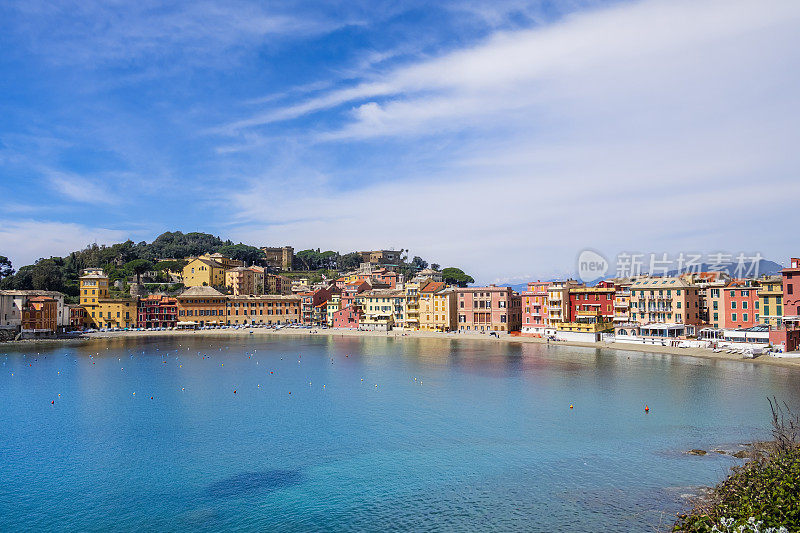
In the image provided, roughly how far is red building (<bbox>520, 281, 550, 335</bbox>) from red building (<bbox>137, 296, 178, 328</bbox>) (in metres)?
65.8

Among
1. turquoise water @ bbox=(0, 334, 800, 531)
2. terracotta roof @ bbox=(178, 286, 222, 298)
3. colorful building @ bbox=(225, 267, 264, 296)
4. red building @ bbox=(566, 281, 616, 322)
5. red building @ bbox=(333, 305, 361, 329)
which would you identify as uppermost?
colorful building @ bbox=(225, 267, 264, 296)

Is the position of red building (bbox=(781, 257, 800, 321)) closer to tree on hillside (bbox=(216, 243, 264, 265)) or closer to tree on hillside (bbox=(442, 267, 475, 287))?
tree on hillside (bbox=(442, 267, 475, 287))

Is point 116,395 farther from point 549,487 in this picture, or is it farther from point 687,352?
point 687,352

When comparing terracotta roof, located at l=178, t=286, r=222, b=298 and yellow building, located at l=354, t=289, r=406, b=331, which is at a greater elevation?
terracotta roof, located at l=178, t=286, r=222, b=298

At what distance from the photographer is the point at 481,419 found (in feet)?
105

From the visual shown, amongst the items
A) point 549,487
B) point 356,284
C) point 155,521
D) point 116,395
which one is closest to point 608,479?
point 549,487

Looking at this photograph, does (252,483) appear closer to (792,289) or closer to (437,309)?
(792,289)

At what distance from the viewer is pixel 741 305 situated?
60.2 meters

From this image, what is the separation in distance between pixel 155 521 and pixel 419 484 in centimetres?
979

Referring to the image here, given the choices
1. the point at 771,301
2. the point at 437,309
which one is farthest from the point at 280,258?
the point at 771,301

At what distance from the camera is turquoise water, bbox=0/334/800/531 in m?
19.5

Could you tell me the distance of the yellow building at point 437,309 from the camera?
283ft

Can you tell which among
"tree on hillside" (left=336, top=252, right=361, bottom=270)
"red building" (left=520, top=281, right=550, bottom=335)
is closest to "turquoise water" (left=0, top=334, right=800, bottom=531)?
"red building" (left=520, top=281, right=550, bottom=335)

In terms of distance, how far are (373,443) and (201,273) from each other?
334 feet
